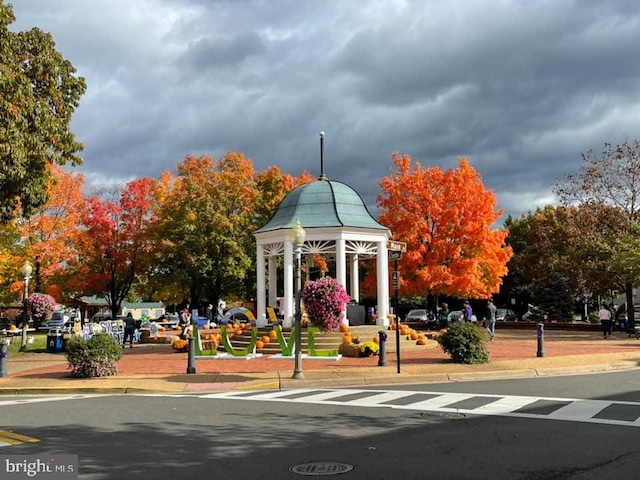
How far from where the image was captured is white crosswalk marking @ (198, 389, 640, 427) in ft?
31.9

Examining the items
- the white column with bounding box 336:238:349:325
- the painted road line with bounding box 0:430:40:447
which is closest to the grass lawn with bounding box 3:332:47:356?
the white column with bounding box 336:238:349:325

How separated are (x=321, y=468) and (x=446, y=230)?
29.2 metres

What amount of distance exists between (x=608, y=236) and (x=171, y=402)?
30.0 meters

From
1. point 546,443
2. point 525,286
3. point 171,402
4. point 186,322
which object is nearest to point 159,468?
point 546,443

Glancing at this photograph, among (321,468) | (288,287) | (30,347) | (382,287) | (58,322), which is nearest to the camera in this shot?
(321,468)

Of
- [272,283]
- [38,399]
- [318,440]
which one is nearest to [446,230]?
[272,283]

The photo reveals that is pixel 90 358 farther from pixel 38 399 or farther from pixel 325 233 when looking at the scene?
pixel 325 233

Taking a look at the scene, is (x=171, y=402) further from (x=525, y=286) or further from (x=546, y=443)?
(x=525, y=286)

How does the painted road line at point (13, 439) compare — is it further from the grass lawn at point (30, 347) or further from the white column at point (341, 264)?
the grass lawn at point (30, 347)

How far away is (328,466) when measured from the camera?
6.66m

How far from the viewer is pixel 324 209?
25406mm

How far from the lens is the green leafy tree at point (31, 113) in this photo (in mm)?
17844

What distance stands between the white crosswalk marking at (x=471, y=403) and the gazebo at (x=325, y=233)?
1019 cm

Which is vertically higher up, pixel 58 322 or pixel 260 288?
pixel 260 288
